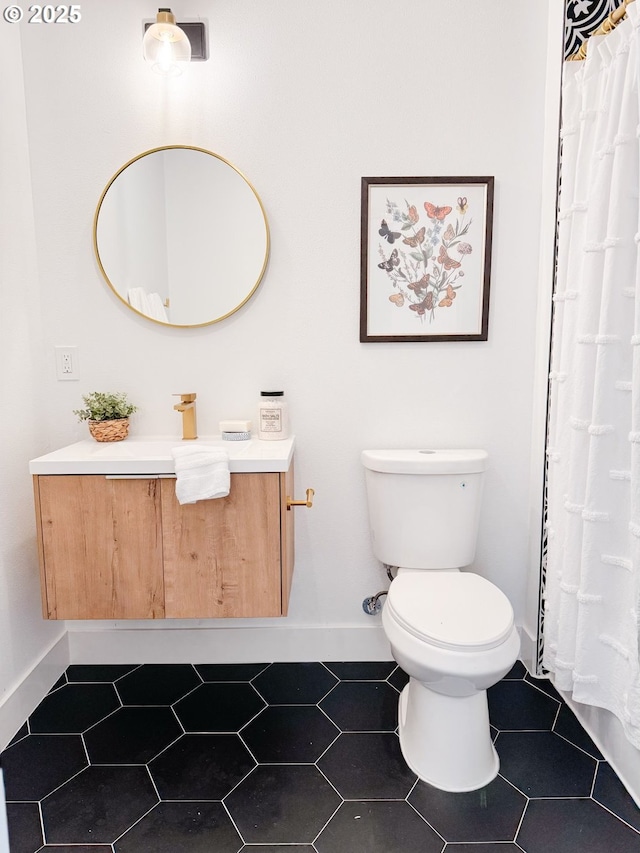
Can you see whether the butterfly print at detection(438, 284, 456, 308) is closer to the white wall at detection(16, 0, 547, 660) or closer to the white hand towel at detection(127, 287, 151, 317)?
the white wall at detection(16, 0, 547, 660)

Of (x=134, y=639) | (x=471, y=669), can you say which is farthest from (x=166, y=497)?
(x=471, y=669)

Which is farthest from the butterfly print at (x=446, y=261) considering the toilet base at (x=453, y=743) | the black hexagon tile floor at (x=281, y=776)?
the black hexagon tile floor at (x=281, y=776)

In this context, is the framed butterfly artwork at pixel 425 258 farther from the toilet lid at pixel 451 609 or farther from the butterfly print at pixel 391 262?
the toilet lid at pixel 451 609

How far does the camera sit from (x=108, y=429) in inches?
71.2

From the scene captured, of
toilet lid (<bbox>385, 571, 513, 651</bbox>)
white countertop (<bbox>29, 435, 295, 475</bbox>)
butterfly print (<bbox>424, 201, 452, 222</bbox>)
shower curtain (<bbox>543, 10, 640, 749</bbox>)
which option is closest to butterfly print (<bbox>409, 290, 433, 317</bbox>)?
butterfly print (<bbox>424, 201, 452, 222</bbox>)

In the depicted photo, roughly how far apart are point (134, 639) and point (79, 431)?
78 centimetres

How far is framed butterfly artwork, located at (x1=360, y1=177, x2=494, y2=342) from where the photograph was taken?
70.8 inches

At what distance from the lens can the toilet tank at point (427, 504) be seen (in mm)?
1727

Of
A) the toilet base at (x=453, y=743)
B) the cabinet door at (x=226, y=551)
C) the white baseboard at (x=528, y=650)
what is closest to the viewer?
the toilet base at (x=453, y=743)

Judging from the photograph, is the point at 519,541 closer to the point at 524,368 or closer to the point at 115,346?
the point at 524,368

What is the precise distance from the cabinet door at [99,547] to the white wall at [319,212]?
0.34 m

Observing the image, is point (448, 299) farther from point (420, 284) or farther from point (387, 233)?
point (387, 233)

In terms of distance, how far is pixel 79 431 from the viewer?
1.91 meters

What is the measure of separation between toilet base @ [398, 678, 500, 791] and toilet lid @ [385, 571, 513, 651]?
0.20 m
